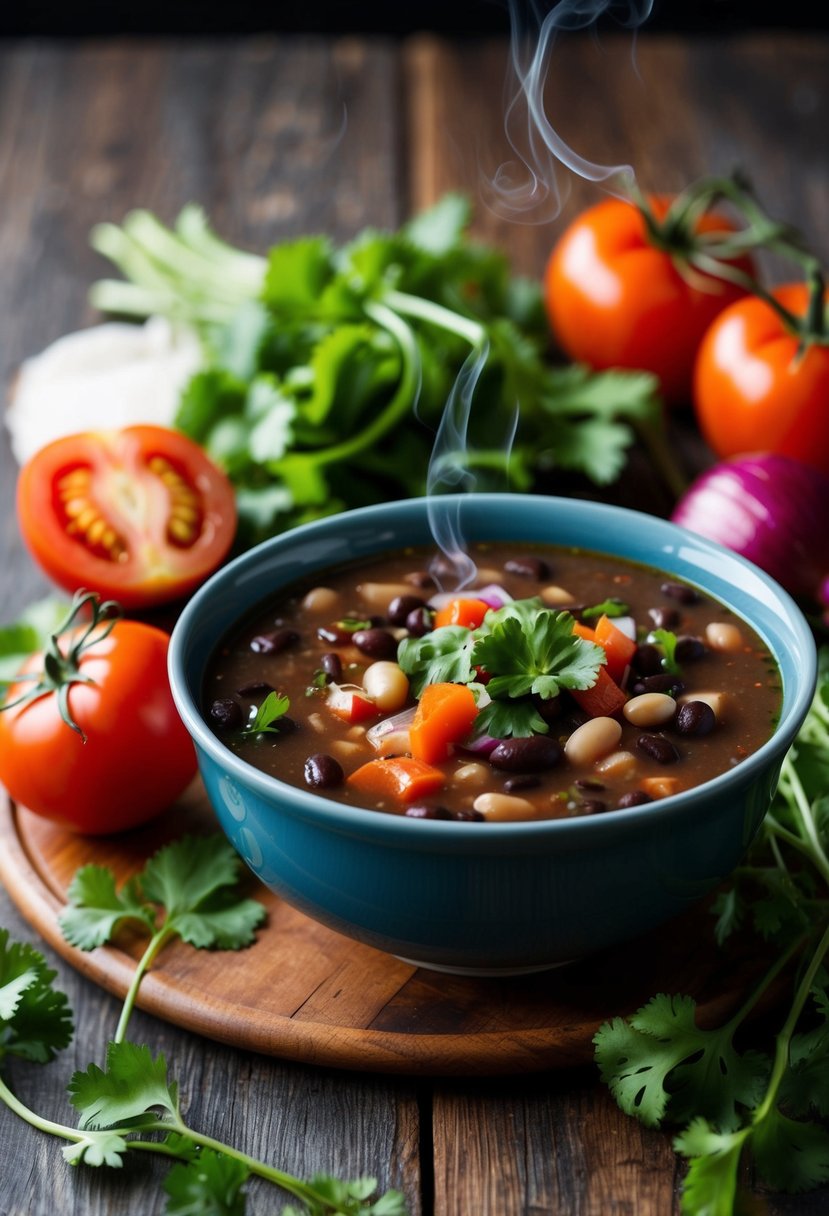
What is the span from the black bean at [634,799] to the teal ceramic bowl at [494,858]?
0.08m

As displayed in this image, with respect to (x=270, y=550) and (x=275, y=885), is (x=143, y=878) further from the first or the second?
(x=270, y=550)

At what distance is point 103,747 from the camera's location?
2.91m

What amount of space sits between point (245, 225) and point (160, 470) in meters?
2.23

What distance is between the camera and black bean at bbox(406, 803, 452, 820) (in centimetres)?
236

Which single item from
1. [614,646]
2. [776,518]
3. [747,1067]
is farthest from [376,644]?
[776,518]

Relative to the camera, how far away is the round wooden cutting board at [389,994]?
98.3 inches

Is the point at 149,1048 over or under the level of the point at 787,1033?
under

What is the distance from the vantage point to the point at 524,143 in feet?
20.8

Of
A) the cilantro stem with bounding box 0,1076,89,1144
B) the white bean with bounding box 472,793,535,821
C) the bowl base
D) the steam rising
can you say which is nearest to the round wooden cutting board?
the bowl base

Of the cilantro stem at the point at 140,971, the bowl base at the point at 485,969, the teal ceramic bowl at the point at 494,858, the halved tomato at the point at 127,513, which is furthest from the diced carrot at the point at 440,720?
the halved tomato at the point at 127,513

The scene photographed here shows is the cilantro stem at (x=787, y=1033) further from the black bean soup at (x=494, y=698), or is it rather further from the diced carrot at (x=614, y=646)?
the diced carrot at (x=614, y=646)

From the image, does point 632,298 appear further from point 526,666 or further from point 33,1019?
point 33,1019

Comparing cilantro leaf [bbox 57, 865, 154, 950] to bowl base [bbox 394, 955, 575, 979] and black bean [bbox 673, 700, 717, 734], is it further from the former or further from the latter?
black bean [bbox 673, 700, 717, 734]

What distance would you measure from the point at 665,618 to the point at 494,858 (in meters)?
0.79
